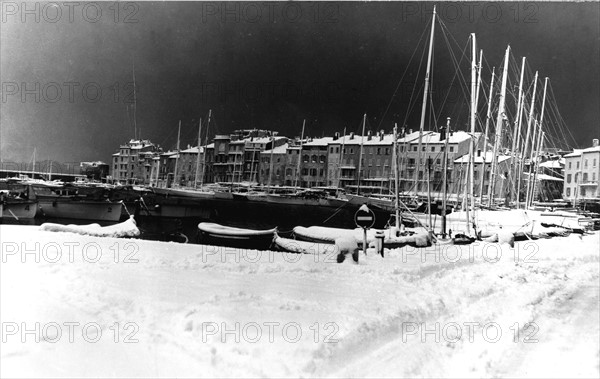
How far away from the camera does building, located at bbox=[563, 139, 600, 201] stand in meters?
5.90

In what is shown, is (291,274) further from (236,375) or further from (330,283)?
(236,375)

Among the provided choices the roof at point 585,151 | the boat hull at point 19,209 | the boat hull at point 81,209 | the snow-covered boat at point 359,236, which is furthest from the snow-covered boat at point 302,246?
the boat hull at point 19,209

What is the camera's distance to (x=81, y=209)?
6.70m

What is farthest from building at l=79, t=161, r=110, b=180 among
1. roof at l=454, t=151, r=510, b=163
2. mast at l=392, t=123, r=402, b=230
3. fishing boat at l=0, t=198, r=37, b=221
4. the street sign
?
roof at l=454, t=151, r=510, b=163

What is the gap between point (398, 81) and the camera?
19.3 feet

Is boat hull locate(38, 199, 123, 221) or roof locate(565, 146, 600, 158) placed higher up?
roof locate(565, 146, 600, 158)

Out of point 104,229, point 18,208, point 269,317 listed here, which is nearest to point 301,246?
point 104,229

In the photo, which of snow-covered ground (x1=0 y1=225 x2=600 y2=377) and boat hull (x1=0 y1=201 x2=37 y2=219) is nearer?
snow-covered ground (x1=0 y1=225 x2=600 y2=377)

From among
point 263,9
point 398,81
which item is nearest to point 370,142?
point 398,81

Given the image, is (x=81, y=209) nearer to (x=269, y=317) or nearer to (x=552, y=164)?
(x=269, y=317)

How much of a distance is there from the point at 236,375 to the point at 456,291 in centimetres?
280

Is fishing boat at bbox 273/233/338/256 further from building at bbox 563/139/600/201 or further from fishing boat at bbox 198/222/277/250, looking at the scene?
building at bbox 563/139/600/201

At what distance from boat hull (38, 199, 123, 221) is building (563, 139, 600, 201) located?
23.0 feet

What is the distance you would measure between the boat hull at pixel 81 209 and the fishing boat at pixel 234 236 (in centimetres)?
143
